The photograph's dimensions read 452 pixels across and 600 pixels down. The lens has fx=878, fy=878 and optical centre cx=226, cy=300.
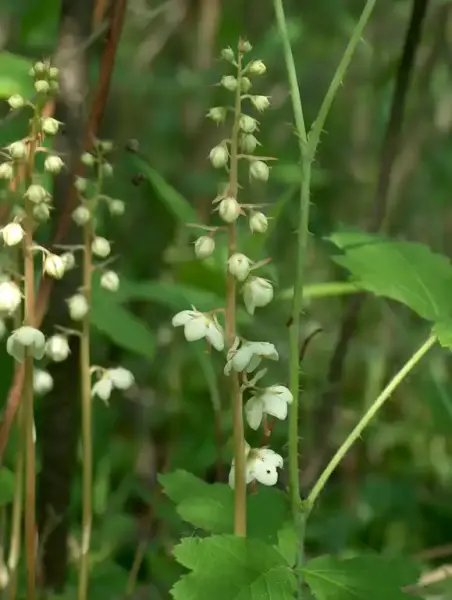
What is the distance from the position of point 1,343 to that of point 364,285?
81 centimetres

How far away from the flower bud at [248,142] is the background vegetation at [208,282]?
0.76 ft

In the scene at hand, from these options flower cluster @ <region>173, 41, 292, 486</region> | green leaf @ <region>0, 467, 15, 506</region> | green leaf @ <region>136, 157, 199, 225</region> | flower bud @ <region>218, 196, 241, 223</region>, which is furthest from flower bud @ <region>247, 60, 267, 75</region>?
green leaf @ <region>0, 467, 15, 506</region>

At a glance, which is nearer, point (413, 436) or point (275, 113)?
point (413, 436)

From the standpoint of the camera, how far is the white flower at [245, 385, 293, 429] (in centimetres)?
91

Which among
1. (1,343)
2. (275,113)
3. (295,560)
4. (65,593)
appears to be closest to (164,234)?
(275,113)

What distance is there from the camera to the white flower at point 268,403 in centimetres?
91

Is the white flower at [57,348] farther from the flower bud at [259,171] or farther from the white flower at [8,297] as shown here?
the flower bud at [259,171]

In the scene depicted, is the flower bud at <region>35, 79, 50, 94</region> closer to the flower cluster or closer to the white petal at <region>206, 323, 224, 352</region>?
the flower cluster

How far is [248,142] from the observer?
3.10 feet

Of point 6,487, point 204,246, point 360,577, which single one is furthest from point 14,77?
point 360,577

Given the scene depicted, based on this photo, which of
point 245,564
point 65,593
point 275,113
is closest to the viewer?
point 245,564

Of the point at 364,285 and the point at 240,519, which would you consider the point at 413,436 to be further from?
the point at 240,519

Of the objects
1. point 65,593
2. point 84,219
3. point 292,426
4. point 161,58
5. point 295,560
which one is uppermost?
point 161,58

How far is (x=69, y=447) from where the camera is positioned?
1.64m
